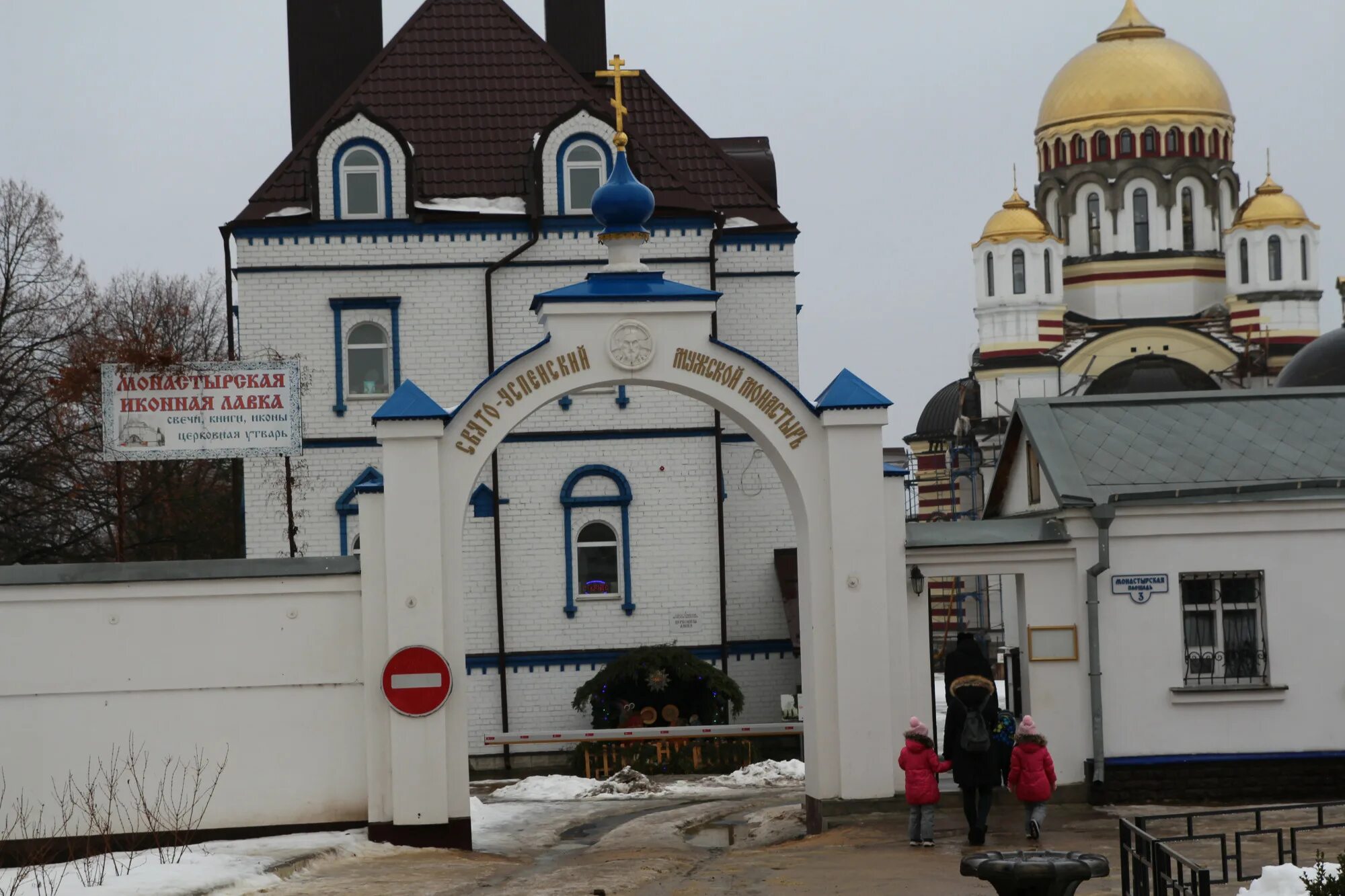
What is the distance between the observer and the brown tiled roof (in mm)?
27953

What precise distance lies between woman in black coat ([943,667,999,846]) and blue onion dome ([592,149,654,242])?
16.0ft

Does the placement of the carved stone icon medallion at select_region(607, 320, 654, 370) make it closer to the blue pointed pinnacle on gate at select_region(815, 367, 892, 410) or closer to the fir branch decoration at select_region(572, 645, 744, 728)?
the blue pointed pinnacle on gate at select_region(815, 367, 892, 410)

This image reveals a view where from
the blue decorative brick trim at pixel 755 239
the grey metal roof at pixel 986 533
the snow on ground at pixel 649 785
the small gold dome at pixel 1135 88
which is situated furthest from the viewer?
the small gold dome at pixel 1135 88

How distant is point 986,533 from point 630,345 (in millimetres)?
3707

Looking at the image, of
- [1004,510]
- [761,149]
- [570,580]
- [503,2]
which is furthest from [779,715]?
[503,2]

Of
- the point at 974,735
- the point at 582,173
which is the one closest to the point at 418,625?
the point at 974,735

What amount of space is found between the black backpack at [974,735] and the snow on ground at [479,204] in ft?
44.4

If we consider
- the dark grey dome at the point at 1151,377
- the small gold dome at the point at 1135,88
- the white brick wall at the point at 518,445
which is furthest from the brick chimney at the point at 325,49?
the small gold dome at the point at 1135,88

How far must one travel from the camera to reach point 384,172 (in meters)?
27.7

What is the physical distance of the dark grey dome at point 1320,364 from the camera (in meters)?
41.2

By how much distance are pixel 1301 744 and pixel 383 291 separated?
14539mm

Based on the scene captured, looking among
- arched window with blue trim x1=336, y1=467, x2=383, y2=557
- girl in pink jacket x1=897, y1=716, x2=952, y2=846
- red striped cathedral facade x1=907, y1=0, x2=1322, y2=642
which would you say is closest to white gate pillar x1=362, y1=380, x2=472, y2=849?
girl in pink jacket x1=897, y1=716, x2=952, y2=846

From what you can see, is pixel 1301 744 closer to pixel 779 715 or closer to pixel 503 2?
pixel 779 715

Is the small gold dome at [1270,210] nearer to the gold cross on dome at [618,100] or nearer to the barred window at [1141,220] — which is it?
the barred window at [1141,220]
